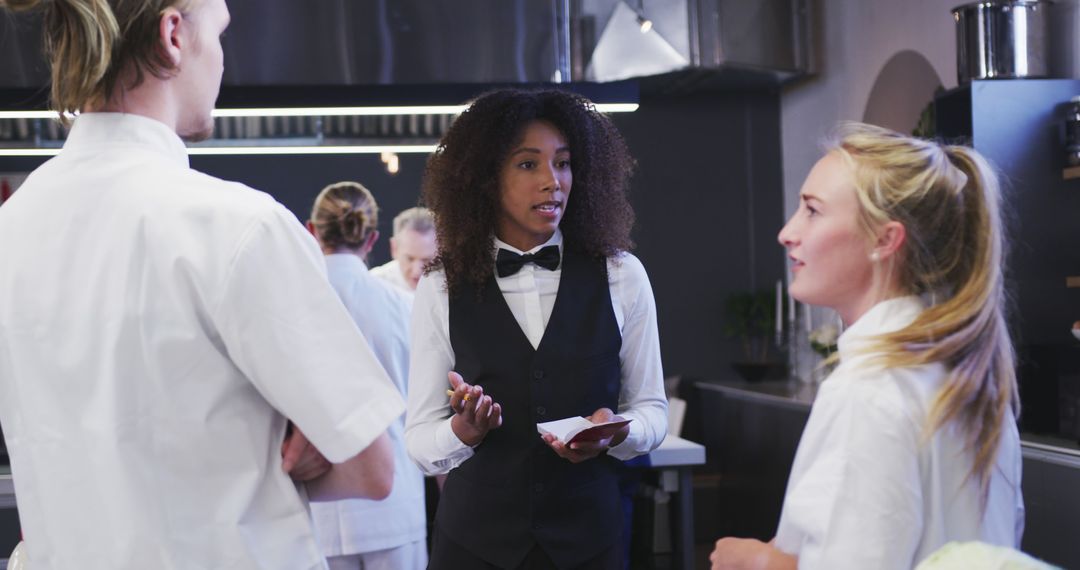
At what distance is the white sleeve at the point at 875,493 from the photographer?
122 centimetres

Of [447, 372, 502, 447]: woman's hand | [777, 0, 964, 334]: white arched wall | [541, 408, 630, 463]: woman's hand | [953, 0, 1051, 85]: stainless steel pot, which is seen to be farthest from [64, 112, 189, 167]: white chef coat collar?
[777, 0, 964, 334]: white arched wall

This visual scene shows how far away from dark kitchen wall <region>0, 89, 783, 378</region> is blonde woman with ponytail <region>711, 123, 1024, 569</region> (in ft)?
17.9

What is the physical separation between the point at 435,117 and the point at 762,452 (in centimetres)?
222

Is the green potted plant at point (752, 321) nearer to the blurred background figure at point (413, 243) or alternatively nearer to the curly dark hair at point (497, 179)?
the blurred background figure at point (413, 243)

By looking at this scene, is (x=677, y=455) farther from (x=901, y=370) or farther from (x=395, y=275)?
(x=901, y=370)

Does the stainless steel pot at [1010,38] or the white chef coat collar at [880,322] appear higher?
the stainless steel pot at [1010,38]

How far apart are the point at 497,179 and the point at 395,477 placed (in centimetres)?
116

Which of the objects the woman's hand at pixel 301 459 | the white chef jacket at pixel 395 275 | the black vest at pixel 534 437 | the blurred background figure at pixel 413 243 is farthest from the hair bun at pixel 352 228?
the woman's hand at pixel 301 459

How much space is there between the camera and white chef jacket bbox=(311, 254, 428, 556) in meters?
3.15

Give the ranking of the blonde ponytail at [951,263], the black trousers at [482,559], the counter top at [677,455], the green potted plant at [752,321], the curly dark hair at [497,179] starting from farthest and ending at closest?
the green potted plant at [752,321]
the counter top at [677,455]
the curly dark hair at [497,179]
the black trousers at [482,559]
the blonde ponytail at [951,263]

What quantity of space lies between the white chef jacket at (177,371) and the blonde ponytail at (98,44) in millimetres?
95

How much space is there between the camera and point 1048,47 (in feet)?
12.6

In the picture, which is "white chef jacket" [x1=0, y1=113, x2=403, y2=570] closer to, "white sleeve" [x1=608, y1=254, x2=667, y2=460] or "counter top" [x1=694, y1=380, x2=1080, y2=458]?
"white sleeve" [x1=608, y1=254, x2=667, y2=460]

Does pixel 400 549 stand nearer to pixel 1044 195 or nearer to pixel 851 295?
pixel 851 295
